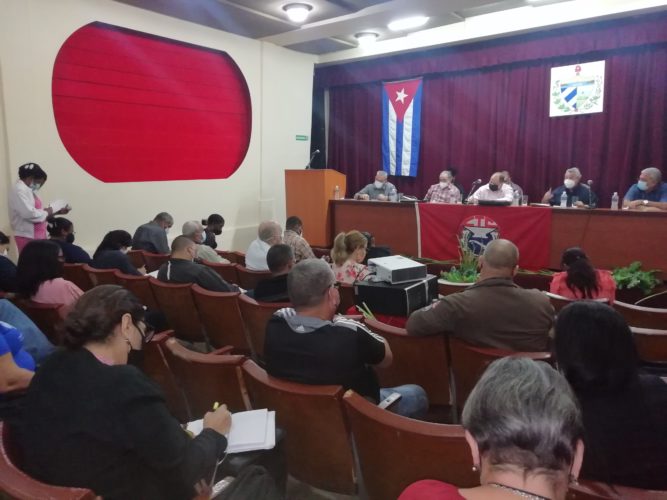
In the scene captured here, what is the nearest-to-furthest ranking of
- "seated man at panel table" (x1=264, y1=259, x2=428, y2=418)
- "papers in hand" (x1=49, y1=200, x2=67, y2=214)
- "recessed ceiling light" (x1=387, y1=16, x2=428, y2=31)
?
"seated man at panel table" (x1=264, y1=259, x2=428, y2=418), "papers in hand" (x1=49, y1=200, x2=67, y2=214), "recessed ceiling light" (x1=387, y1=16, x2=428, y2=31)

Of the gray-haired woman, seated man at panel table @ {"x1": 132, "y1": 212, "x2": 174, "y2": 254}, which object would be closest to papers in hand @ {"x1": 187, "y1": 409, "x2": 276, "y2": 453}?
the gray-haired woman

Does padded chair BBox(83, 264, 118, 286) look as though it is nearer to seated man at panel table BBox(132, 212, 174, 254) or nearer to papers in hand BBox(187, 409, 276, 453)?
seated man at panel table BBox(132, 212, 174, 254)

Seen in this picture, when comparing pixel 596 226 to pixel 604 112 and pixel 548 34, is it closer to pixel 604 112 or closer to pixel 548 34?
pixel 604 112

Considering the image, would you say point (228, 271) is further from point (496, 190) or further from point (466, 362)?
point (496, 190)

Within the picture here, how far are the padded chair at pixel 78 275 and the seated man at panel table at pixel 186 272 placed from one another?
31.7 inches

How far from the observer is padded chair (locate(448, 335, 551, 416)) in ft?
6.34

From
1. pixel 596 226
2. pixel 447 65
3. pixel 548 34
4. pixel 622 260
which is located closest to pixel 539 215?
pixel 596 226

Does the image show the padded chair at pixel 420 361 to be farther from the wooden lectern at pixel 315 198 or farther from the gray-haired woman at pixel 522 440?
the wooden lectern at pixel 315 198

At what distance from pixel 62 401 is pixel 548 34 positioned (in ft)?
24.1

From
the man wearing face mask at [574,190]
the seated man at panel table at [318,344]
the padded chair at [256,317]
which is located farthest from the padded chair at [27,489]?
the man wearing face mask at [574,190]

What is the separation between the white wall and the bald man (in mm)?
4886

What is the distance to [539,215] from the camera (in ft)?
16.4

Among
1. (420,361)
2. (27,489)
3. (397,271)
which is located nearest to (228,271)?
(397,271)

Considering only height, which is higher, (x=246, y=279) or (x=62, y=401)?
(x=62, y=401)
